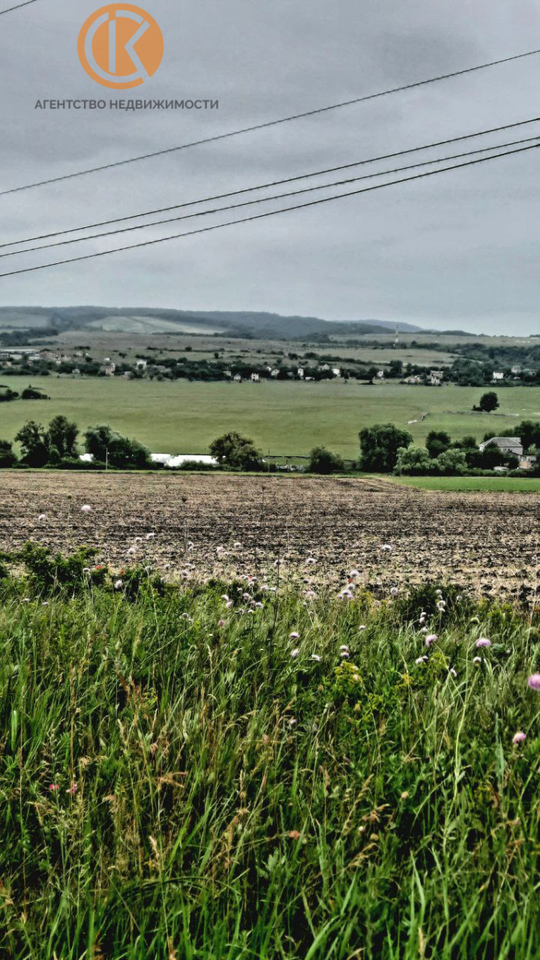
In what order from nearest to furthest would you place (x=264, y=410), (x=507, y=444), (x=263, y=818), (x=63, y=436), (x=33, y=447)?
(x=263, y=818) → (x=33, y=447) → (x=63, y=436) → (x=507, y=444) → (x=264, y=410)

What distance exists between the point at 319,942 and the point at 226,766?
990mm

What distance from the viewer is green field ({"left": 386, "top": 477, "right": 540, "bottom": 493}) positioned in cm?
6131

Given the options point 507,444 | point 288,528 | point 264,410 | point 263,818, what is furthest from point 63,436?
point 263,818

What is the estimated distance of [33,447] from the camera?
244 ft

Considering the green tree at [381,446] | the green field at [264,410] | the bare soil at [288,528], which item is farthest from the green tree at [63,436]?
the green tree at [381,446]

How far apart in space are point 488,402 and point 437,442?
157 feet

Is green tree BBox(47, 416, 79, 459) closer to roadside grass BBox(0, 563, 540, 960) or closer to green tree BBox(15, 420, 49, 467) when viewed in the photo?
green tree BBox(15, 420, 49, 467)

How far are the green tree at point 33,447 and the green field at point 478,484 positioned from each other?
37.8m

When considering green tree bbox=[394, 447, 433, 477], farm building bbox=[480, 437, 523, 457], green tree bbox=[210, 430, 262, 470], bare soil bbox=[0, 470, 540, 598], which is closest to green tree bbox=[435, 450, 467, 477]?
green tree bbox=[394, 447, 433, 477]

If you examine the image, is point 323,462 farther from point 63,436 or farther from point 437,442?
point 63,436

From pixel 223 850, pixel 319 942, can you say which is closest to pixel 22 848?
pixel 223 850

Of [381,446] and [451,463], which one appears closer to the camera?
[451,463]

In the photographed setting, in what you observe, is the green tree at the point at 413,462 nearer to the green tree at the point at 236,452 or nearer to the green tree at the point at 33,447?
the green tree at the point at 236,452

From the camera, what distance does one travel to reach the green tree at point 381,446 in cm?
8600
